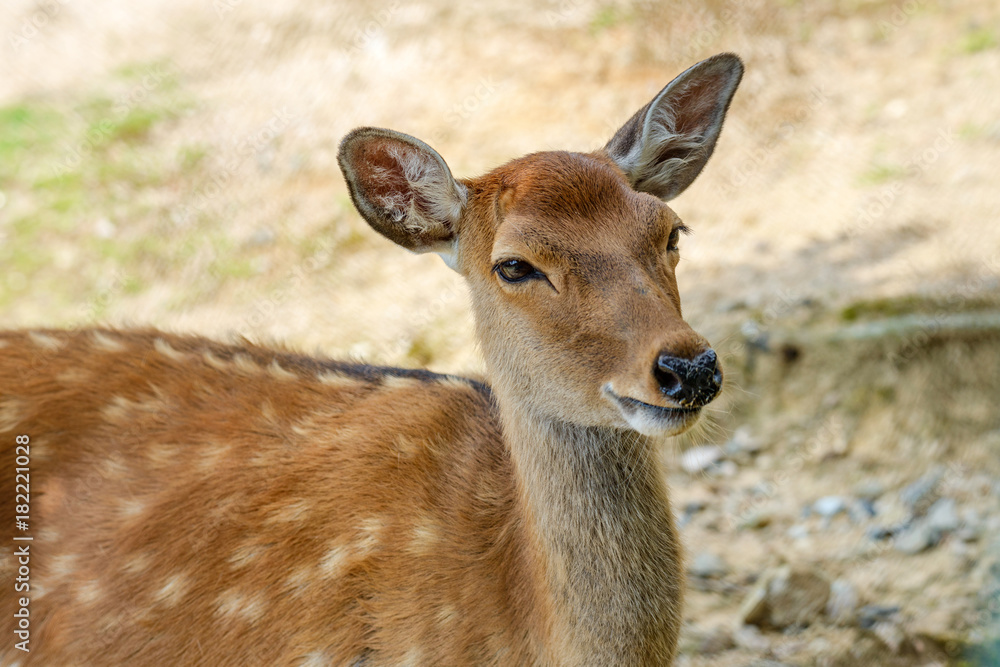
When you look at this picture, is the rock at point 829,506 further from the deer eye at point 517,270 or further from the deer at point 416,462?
the deer eye at point 517,270

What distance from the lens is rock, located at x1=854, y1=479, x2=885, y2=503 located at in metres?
4.91

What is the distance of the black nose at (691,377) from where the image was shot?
2428mm

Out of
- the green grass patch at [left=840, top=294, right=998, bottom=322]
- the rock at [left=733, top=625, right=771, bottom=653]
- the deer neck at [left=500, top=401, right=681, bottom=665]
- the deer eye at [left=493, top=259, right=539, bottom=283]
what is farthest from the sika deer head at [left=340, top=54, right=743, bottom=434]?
the green grass patch at [left=840, top=294, right=998, bottom=322]

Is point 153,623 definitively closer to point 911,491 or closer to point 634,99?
point 911,491

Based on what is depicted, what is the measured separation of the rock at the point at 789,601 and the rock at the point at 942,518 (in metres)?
0.70

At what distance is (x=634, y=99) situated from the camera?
25.7ft

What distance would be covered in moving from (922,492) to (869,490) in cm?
27

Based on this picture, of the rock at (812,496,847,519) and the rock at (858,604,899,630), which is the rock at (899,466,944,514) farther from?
the rock at (858,604,899,630)

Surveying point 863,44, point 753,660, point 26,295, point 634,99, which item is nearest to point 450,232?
point 753,660

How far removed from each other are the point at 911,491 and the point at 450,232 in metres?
3.04

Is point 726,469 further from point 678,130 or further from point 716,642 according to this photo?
point 678,130

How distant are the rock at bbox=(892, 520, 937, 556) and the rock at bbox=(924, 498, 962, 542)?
18 mm

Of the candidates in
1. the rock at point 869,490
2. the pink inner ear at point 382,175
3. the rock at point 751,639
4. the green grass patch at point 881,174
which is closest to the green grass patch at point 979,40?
the green grass patch at point 881,174

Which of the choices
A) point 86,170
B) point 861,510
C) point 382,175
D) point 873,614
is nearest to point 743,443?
point 861,510
